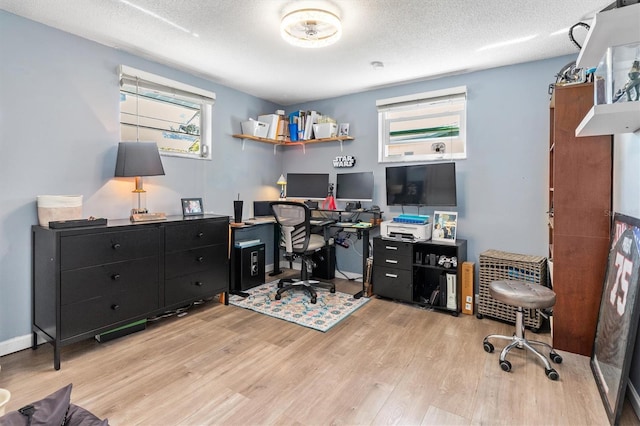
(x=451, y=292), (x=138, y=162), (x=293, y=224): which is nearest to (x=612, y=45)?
(x=451, y=292)

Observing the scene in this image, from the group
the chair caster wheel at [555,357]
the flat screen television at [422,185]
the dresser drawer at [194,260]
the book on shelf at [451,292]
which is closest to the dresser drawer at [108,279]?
the dresser drawer at [194,260]

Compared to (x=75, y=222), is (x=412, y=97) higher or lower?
higher

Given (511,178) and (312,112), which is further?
(312,112)

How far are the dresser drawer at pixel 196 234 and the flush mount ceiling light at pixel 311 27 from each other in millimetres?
1750

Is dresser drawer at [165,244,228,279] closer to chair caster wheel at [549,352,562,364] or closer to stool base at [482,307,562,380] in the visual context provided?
stool base at [482,307,562,380]

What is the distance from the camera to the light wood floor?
5.65 feet

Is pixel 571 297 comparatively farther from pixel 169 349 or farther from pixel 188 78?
pixel 188 78

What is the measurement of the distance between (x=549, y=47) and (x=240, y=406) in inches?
140

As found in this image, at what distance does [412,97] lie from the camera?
368cm

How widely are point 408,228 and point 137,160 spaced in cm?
256

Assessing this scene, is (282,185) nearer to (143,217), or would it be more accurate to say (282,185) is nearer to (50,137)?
(143,217)

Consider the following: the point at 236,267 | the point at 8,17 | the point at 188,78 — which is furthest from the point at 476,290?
the point at 8,17

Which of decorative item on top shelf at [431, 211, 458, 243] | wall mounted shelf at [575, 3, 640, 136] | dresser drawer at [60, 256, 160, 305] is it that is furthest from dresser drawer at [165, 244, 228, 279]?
wall mounted shelf at [575, 3, 640, 136]

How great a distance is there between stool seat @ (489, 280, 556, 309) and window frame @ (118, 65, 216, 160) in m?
3.15
